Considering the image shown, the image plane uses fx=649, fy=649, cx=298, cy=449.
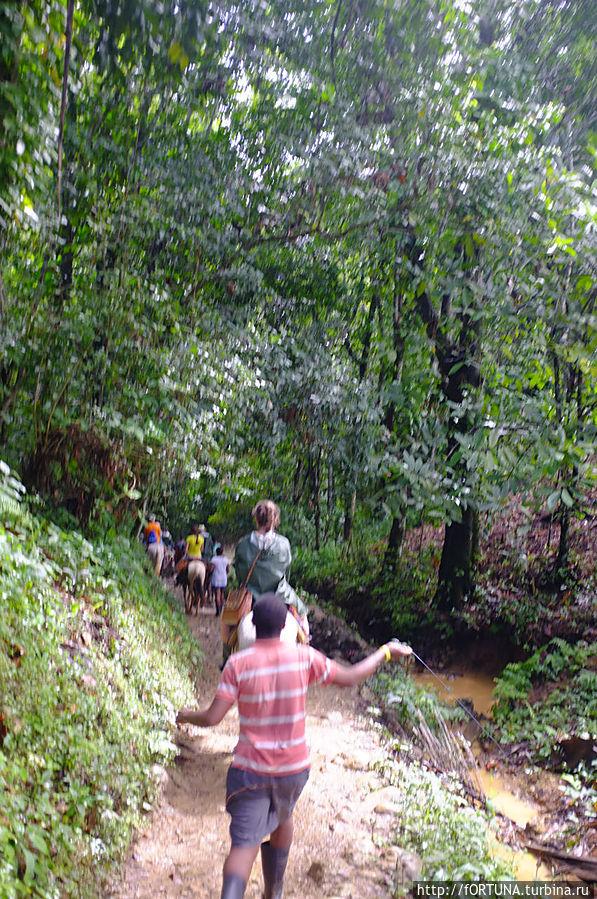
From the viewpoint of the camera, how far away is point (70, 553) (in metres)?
6.82

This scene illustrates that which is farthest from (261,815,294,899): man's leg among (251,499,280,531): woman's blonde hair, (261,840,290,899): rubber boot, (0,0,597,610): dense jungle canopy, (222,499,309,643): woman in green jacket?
(0,0,597,610): dense jungle canopy

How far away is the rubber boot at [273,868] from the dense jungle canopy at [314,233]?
4.57 meters

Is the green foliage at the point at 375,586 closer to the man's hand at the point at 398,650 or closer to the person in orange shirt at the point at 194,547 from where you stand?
the person in orange shirt at the point at 194,547

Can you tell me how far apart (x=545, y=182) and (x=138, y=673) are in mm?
6860

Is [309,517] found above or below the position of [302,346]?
below

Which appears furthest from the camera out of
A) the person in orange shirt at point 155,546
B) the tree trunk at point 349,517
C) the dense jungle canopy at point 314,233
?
the tree trunk at point 349,517

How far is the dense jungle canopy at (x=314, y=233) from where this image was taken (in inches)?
289

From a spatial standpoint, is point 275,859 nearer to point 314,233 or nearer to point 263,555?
point 263,555

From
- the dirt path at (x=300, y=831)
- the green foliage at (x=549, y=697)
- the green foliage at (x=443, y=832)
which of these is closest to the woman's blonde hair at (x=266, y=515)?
the dirt path at (x=300, y=831)

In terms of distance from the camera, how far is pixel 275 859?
11.4 feet

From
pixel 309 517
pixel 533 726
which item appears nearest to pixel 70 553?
pixel 533 726

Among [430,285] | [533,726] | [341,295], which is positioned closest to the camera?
[533,726]

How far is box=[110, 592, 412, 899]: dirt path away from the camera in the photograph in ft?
13.6

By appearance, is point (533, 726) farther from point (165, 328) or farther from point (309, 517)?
point (309, 517)
